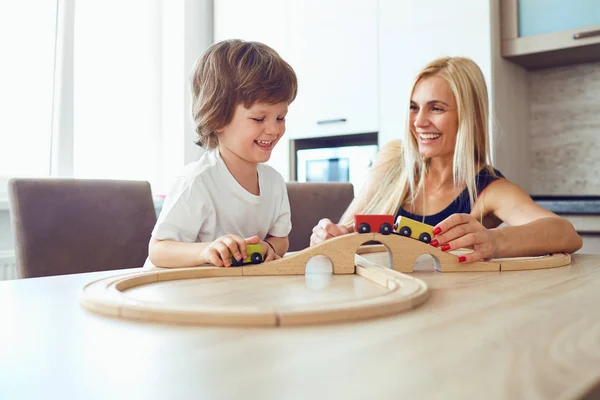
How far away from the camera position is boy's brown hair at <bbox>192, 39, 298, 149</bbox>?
1241 mm

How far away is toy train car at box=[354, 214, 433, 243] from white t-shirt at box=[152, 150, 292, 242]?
43 centimetres

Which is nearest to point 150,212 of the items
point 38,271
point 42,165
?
point 38,271

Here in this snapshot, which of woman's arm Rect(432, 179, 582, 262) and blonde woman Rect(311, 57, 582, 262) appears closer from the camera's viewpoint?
woman's arm Rect(432, 179, 582, 262)

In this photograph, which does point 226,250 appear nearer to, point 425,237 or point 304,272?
point 304,272

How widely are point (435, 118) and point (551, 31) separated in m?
1.19

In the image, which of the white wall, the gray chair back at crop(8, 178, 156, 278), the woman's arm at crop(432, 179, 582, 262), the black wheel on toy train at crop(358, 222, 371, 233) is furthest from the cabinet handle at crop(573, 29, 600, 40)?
the black wheel on toy train at crop(358, 222, 371, 233)

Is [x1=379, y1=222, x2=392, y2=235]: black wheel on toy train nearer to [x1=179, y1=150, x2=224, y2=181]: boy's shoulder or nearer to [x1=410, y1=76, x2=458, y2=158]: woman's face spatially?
[x1=179, y1=150, x2=224, y2=181]: boy's shoulder

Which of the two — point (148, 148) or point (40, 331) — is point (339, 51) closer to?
point (148, 148)

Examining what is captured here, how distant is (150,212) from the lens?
1.62 metres

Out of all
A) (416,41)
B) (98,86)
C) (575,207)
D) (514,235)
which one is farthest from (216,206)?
(98,86)

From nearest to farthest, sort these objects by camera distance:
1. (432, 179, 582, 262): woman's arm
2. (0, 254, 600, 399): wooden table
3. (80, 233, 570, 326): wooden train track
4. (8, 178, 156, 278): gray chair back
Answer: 1. (0, 254, 600, 399): wooden table
2. (80, 233, 570, 326): wooden train track
3. (432, 179, 582, 262): woman's arm
4. (8, 178, 156, 278): gray chair back

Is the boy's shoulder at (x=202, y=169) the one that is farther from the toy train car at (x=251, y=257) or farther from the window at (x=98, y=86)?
the window at (x=98, y=86)

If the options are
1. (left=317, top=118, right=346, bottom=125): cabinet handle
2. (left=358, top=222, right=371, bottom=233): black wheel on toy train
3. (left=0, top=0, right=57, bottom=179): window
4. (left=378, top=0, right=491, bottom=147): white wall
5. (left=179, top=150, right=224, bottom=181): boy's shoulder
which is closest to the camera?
(left=358, top=222, right=371, bottom=233): black wheel on toy train

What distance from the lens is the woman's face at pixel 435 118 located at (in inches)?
62.1
